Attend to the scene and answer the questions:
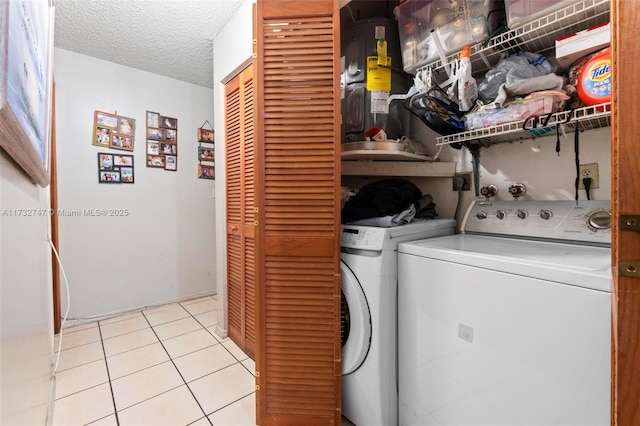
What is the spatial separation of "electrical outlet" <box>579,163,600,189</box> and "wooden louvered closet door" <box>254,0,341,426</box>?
1075mm

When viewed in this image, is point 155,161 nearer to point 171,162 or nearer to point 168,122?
point 171,162

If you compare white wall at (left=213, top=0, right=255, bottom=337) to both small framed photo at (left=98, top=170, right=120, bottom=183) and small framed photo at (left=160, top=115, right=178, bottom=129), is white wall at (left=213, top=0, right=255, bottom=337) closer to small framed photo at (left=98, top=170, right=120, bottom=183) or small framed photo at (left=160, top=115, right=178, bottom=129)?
small framed photo at (left=160, top=115, right=178, bottom=129)

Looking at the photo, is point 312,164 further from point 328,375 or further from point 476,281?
point 328,375

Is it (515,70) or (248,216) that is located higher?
(515,70)

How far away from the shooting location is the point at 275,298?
1.31m

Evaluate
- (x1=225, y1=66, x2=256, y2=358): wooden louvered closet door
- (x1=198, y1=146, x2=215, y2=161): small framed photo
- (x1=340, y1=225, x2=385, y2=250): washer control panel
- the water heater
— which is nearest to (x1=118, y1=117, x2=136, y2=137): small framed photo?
(x1=198, y1=146, x2=215, y2=161): small framed photo

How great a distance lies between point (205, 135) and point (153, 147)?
0.56 metres

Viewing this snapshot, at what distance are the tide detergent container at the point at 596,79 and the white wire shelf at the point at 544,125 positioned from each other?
4 centimetres

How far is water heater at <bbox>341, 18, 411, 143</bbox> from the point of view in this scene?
60.9 inches

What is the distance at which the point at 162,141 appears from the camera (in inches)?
113

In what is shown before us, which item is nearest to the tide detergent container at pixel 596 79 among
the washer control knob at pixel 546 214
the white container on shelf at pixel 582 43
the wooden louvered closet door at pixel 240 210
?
the white container on shelf at pixel 582 43

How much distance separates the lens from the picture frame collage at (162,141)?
281 centimetres

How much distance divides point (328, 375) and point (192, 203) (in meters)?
2.51

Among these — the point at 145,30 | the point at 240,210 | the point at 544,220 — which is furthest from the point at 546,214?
the point at 145,30
